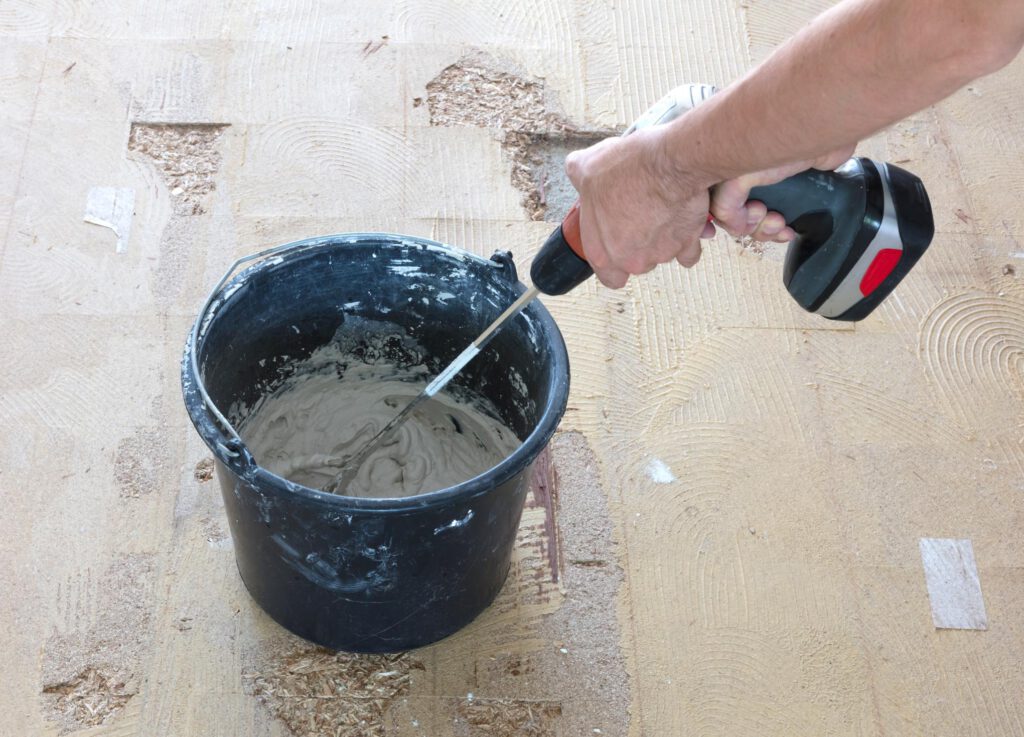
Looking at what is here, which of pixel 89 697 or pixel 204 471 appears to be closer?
pixel 89 697

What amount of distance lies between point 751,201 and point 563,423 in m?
0.90

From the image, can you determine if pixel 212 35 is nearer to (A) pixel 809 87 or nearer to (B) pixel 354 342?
(B) pixel 354 342

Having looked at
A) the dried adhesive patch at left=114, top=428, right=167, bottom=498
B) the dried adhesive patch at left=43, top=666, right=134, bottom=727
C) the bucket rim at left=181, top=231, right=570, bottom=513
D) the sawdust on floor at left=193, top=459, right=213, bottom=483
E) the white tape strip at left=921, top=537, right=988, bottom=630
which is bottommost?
the white tape strip at left=921, top=537, right=988, bottom=630

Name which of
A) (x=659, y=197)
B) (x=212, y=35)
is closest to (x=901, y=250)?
(x=659, y=197)

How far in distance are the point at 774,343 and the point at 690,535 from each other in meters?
Result: 0.61

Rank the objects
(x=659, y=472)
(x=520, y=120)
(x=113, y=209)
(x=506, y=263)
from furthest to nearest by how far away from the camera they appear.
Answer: (x=520, y=120) < (x=113, y=209) < (x=659, y=472) < (x=506, y=263)

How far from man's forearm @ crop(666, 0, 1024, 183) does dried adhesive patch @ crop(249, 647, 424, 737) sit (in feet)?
3.84

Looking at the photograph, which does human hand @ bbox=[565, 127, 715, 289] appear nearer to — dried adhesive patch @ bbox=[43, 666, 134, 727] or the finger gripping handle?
the finger gripping handle

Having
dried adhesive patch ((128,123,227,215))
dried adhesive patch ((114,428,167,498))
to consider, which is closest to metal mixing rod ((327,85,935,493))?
dried adhesive patch ((114,428,167,498))

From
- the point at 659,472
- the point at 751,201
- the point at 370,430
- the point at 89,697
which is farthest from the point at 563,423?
the point at 89,697

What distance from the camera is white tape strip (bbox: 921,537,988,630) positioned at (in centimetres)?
210

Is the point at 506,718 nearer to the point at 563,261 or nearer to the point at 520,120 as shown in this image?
the point at 563,261

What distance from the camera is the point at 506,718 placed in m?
1.89

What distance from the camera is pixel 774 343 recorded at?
250 cm
